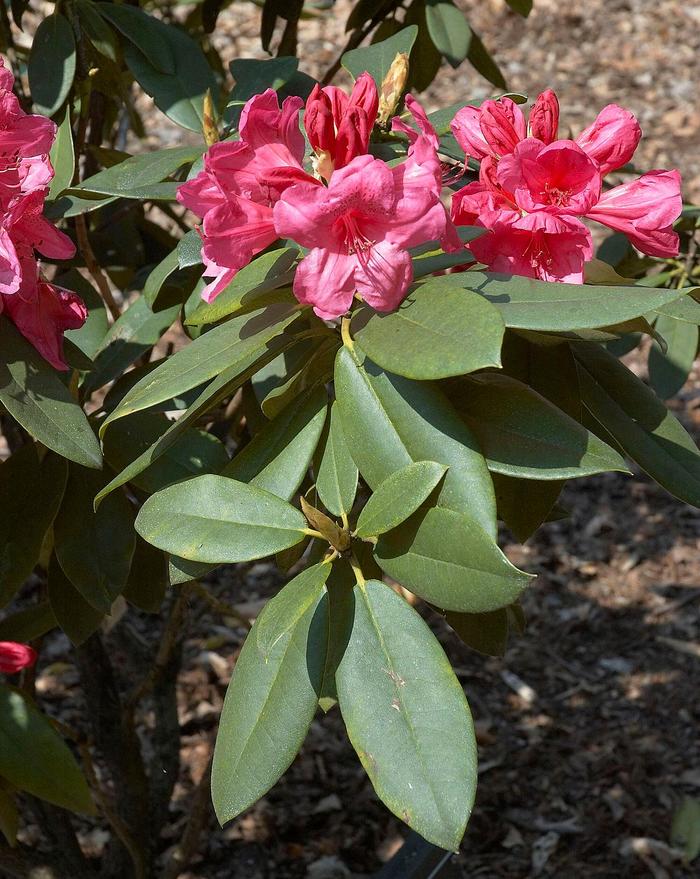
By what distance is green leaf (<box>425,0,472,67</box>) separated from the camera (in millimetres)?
1574

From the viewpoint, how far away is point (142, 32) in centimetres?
127

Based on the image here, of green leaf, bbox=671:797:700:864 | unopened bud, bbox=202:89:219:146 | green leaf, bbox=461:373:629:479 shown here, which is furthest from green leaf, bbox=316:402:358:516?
green leaf, bbox=671:797:700:864

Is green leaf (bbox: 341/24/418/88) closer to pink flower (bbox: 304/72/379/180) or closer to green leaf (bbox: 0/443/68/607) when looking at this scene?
pink flower (bbox: 304/72/379/180)

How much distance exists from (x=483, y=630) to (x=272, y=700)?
0.26 meters

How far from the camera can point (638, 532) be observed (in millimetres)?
2969

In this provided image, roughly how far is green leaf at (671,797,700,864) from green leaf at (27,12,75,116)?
172 cm

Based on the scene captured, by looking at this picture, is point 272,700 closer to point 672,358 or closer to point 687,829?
point 672,358

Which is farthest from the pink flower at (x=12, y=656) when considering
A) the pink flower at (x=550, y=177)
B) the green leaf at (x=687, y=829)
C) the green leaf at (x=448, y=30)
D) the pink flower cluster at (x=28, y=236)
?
the green leaf at (x=687, y=829)

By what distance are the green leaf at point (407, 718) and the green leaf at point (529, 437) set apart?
0.14 meters

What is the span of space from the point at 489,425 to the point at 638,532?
7.56ft

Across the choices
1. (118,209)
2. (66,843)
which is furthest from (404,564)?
(66,843)

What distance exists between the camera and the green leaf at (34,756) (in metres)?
1.16

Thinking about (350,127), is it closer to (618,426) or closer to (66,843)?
(618,426)

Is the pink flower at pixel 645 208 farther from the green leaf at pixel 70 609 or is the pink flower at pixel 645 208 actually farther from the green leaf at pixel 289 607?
the green leaf at pixel 70 609
